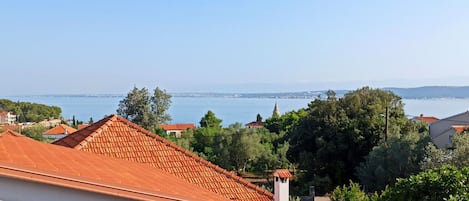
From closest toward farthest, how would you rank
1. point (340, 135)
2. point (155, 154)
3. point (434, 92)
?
1. point (155, 154)
2. point (340, 135)
3. point (434, 92)

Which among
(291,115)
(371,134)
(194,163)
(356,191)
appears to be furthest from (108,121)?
(291,115)

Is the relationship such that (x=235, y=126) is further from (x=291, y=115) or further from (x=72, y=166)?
(x=72, y=166)

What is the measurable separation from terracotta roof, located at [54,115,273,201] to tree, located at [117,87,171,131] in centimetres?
3448

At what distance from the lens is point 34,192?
3799 millimetres

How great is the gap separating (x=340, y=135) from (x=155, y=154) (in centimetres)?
2452

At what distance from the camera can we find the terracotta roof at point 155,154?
29.7 ft

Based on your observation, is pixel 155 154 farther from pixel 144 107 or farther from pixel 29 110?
pixel 29 110

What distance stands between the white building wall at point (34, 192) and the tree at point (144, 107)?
4062 centimetres

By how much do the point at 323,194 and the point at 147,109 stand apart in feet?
69.0

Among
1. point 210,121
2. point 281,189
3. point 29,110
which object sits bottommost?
point 29,110

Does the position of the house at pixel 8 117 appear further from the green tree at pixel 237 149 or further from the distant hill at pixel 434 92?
the distant hill at pixel 434 92

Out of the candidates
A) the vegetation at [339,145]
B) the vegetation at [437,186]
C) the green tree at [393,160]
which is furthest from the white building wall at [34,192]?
the green tree at [393,160]

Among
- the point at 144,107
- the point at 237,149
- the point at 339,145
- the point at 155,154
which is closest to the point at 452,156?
the point at 339,145

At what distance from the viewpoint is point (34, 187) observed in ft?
12.5
